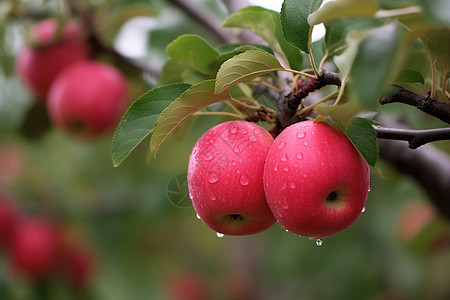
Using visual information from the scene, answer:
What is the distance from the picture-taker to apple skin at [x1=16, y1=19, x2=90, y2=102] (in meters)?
1.73

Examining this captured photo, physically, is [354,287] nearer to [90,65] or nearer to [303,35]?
[90,65]

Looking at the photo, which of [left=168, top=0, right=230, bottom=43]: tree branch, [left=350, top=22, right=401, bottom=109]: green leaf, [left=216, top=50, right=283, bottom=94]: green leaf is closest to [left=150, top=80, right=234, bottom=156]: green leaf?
[left=216, top=50, right=283, bottom=94]: green leaf

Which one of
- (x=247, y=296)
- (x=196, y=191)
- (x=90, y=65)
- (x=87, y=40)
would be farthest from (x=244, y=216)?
(x=247, y=296)

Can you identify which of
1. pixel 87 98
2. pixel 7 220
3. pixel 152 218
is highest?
pixel 87 98

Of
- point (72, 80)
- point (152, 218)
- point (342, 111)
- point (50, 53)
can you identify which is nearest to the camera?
point (342, 111)

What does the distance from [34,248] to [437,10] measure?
7.37 ft

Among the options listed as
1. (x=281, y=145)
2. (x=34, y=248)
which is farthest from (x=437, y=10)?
(x=34, y=248)

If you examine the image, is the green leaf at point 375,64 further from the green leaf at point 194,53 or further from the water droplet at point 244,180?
the green leaf at point 194,53

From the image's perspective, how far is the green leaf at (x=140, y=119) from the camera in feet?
2.38

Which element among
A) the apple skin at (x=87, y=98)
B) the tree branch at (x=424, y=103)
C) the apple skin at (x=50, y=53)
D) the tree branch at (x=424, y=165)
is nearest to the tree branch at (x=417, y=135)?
the tree branch at (x=424, y=103)

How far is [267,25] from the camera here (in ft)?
2.82

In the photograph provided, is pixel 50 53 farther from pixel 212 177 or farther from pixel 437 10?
pixel 437 10

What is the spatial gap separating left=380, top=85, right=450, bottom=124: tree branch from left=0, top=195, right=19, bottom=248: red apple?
7.00ft

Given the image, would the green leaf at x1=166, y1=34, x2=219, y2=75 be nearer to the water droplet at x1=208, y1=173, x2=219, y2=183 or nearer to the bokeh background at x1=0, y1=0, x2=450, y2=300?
the water droplet at x1=208, y1=173, x2=219, y2=183
